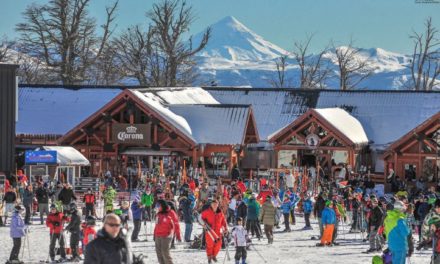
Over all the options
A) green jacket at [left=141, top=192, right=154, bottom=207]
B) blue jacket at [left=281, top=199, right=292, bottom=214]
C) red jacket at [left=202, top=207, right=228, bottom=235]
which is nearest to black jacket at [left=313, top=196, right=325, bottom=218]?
blue jacket at [left=281, top=199, right=292, bottom=214]

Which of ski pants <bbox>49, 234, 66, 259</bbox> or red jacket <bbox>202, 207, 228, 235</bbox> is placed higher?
red jacket <bbox>202, 207, 228, 235</bbox>

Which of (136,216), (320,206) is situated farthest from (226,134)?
(136,216)

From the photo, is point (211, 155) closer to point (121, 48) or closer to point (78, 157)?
point (78, 157)

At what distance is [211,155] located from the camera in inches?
1581

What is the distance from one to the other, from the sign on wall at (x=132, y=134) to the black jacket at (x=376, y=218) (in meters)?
19.2

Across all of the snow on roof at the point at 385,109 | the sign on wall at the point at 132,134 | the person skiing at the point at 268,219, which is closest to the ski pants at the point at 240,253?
the person skiing at the point at 268,219

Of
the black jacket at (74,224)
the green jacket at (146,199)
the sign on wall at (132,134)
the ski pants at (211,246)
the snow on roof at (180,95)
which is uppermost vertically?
the snow on roof at (180,95)

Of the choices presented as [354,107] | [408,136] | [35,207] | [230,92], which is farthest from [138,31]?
[35,207]

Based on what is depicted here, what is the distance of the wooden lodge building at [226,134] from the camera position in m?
39.3

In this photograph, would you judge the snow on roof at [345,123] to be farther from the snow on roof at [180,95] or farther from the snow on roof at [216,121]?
the snow on roof at [180,95]

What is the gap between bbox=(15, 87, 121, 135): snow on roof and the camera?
43562 mm

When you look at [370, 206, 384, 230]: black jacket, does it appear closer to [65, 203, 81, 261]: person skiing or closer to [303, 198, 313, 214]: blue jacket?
[303, 198, 313, 214]: blue jacket

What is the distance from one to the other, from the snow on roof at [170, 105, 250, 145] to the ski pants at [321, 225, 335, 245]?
56.6 feet

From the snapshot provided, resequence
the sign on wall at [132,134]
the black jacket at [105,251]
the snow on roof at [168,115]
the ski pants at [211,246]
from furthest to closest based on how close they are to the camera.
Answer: the sign on wall at [132,134] < the snow on roof at [168,115] < the ski pants at [211,246] < the black jacket at [105,251]
